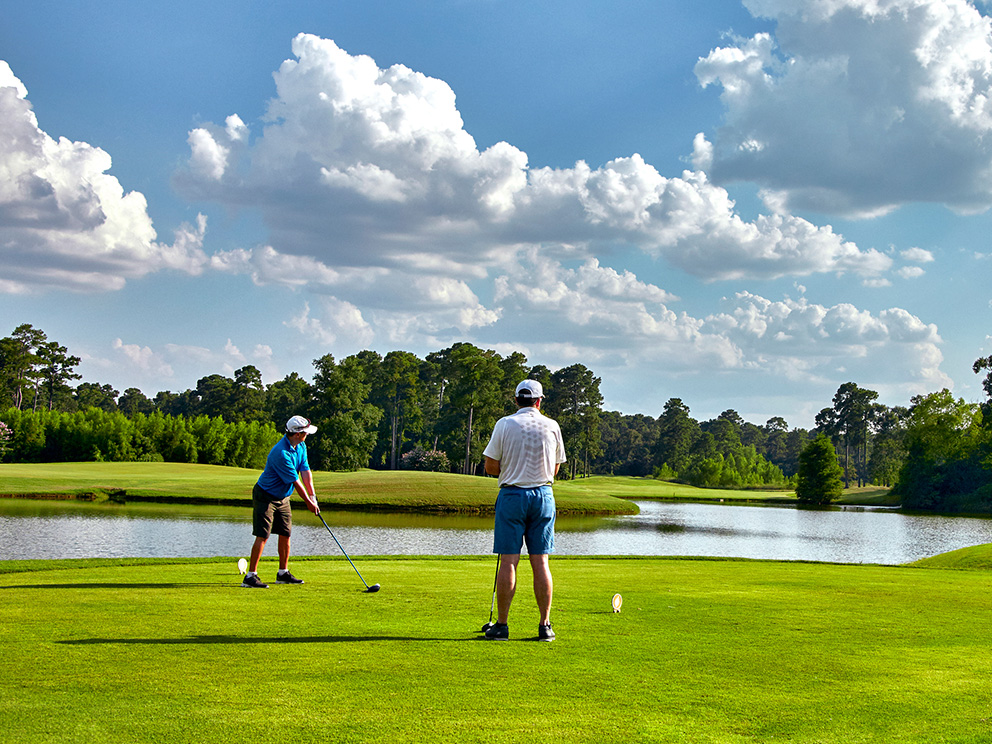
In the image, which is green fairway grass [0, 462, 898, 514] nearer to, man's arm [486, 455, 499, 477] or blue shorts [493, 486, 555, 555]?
blue shorts [493, 486, 555, 555]

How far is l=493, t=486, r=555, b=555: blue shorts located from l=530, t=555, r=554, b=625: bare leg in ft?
0.26

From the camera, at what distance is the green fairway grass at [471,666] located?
4.64 meters

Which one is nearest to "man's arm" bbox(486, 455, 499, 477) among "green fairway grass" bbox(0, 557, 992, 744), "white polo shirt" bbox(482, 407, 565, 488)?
"white polo shirt" bbox(482, 407, 565, 488)

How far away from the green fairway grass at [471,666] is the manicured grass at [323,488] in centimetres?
3952

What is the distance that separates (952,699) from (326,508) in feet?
148

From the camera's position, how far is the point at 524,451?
7.55m

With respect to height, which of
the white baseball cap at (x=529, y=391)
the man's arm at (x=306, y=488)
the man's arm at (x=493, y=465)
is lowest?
the man's arm at (x=306, y=488)

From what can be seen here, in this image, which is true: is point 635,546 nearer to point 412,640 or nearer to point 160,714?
point 412,640

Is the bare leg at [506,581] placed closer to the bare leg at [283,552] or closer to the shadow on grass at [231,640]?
the shadow on grass at [231,640]

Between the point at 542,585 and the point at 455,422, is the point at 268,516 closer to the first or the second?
the point at 542,585

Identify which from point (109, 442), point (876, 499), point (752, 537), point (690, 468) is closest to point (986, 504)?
point (876, 499)

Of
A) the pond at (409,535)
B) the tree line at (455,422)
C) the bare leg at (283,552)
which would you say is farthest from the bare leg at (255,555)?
the tree line at (455,422)

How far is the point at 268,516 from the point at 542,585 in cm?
511

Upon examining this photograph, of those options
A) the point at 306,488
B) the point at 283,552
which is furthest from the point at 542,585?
the point at 306,488
